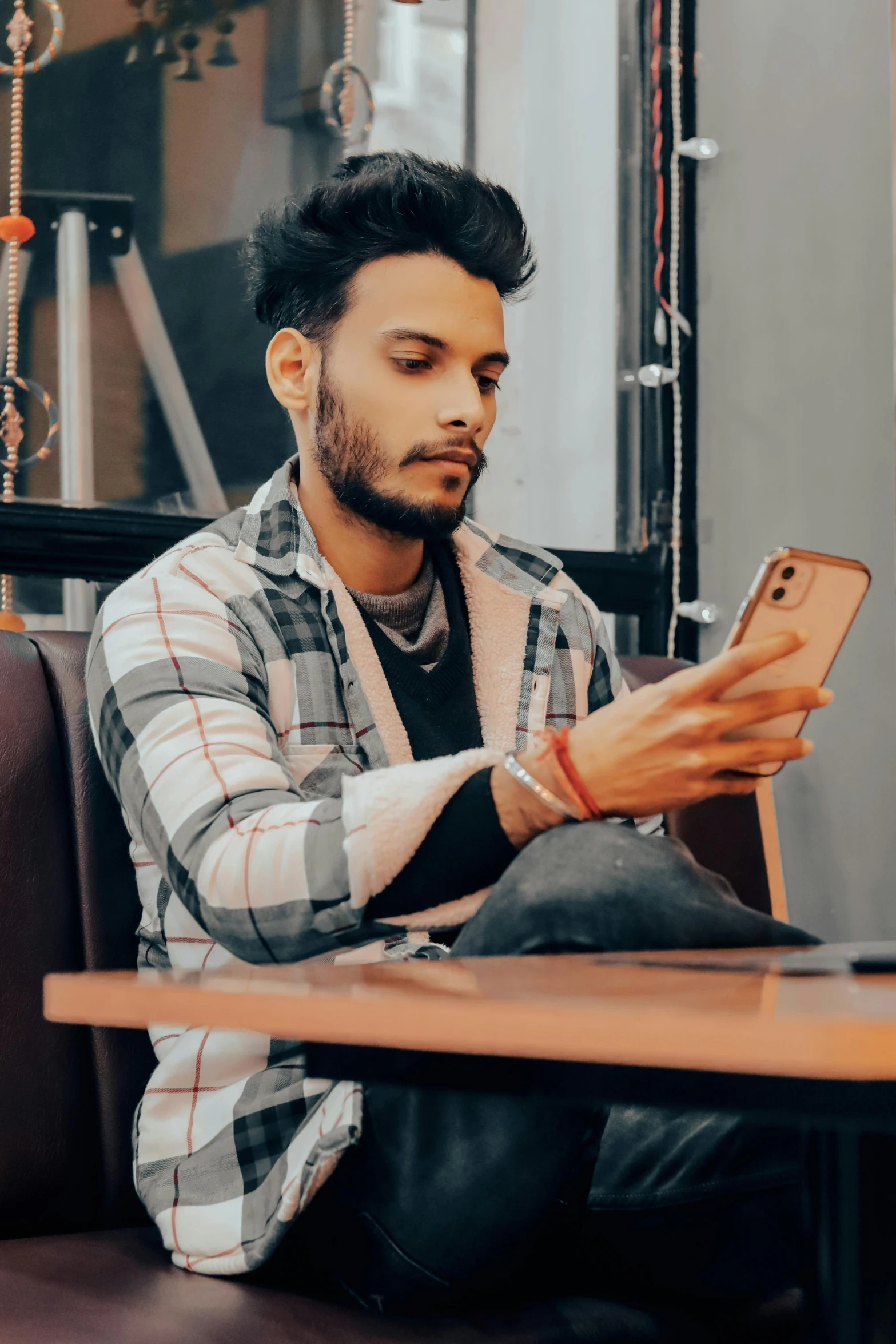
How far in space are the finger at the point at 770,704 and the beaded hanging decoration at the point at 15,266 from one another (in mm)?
1139

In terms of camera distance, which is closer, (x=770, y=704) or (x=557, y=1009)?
(x=557, y=1009)

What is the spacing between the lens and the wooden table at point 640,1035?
0.45 meters

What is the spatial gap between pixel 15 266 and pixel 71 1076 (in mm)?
1042

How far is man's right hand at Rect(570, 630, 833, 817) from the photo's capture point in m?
0.80

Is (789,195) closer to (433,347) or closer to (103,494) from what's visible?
(433,347)

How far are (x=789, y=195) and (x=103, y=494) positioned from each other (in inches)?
41.5

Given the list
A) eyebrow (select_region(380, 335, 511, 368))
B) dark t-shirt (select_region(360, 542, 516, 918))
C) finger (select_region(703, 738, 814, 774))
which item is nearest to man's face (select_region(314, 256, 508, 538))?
eyebrow (select_region(380, 335, 511, 368))

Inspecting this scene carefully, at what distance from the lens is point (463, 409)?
135 centimetres

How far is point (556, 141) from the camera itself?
Answer: 2.17 metres

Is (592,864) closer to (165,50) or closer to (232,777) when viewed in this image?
(232,777)

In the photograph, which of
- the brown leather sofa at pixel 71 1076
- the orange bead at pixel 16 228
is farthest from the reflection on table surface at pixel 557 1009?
the orange bead at pixel 16 228

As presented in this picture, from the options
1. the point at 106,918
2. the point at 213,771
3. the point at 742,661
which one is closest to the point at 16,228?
the point at 106,918

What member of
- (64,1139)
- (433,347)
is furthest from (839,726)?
(64,1139)

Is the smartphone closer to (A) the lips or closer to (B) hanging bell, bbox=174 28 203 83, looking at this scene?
(A) the lips
